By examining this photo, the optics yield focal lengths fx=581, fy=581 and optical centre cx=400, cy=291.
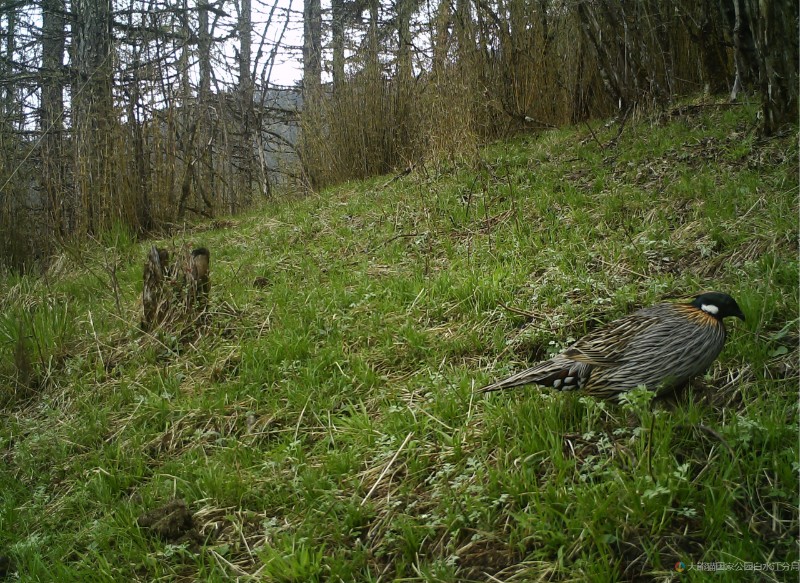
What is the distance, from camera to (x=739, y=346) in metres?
2.83

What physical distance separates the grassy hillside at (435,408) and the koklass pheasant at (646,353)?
4.8 inches

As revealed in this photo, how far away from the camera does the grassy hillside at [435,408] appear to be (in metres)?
2.17

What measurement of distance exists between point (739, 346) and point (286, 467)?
91.8 inches

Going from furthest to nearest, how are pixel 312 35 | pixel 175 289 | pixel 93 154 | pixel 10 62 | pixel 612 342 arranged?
pixel 312 35 → pixel 10 62 → pixel 93 154 → pixel 175 289 → pixel 612 342

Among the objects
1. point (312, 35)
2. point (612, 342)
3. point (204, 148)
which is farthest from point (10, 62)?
point (612, 342)

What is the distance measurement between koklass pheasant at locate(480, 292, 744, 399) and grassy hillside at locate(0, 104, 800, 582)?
0.12 meters

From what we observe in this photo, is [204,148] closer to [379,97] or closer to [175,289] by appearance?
[379,97]

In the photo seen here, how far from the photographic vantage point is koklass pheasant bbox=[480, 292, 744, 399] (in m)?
2.42

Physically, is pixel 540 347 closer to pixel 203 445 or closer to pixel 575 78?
pixel 203 445

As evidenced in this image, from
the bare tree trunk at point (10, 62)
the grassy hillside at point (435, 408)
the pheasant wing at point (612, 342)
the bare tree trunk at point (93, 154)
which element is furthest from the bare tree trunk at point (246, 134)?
the pheasant wing at point (612, 342)

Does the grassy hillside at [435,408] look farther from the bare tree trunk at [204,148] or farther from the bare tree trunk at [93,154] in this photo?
the bare tree trunk at [204,148]

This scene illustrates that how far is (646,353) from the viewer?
97.0 inches

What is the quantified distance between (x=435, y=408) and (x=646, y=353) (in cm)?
110

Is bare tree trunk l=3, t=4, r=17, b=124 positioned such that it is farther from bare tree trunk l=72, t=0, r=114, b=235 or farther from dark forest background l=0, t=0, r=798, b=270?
bare tree trunk l=72, t=0, r=114, b=235
